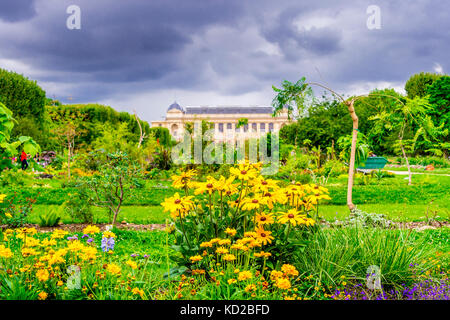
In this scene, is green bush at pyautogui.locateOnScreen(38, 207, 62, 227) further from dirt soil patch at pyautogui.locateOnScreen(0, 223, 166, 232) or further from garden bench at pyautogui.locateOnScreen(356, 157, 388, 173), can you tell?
garden bench at pyautogui.locateOnScreen(356, 157, 388, 173)

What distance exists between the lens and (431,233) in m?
6.12

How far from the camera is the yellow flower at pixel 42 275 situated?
2.49 m

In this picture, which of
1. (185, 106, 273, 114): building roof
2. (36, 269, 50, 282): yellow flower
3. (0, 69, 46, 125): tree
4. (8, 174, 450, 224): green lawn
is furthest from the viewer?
(185, 106, 273, 114): building roof

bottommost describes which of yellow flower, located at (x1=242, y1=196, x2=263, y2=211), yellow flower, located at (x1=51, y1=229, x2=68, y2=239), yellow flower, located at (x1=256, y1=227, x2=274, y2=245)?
yellow flower, located at (x1=51, y1=229, x2=68, y2=239)

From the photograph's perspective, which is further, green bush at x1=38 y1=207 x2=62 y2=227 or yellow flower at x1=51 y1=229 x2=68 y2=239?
green bush at x1=38 y1=207 x2=62 y2=227

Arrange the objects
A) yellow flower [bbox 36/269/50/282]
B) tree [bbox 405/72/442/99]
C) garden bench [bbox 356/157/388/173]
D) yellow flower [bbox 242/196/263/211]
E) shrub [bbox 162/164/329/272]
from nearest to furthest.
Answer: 1. yellow flower [bbox 36/269/50/282]
2. yellow flower [bbox 242/196/263/211]
3. shrub [bbox 162/164/329/272]
4. garden bench [bbox 356/157/388/173]
5. tree [bbox 405/72/442/99]

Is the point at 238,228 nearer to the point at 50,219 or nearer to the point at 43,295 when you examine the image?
the point at 43,295

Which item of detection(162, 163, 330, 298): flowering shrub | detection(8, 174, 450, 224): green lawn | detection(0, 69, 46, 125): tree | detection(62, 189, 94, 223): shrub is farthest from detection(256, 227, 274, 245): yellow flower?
detection(0, 69, 46, 125): tree

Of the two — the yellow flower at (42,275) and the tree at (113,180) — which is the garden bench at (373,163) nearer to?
the tree at (113,180)

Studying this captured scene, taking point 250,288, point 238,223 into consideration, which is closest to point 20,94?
point 238,223

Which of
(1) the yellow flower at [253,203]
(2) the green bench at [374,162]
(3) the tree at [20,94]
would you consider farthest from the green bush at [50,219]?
(3) the tree at [20,94]

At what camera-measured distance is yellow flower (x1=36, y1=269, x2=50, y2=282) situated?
8.16 ft
